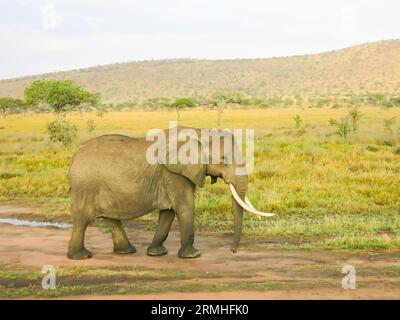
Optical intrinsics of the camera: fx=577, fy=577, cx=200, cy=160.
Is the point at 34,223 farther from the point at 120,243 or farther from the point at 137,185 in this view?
the point at 137,185

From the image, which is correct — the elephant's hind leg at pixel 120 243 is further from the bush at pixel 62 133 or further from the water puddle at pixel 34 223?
the bush at pixel 62 133

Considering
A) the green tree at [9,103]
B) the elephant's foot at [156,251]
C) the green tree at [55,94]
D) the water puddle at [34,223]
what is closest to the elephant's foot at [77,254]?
the elephant's foot at [156,251]

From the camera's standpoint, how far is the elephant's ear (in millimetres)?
8195

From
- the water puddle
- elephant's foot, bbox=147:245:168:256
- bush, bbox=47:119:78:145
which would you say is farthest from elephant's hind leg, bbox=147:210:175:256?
bush, bbox=47:119:78:145

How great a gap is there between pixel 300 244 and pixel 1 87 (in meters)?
117

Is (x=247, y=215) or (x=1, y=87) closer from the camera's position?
(x=247, y=215)

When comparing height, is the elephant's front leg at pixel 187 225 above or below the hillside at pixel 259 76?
below

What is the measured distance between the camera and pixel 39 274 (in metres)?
7.52

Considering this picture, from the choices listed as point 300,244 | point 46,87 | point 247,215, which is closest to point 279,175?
point 247,215

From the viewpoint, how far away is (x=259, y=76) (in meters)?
99.4

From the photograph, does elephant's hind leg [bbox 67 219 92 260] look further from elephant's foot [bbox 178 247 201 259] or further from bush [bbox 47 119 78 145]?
bush [bbox 47 119 78 145]

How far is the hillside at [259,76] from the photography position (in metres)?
86.8
